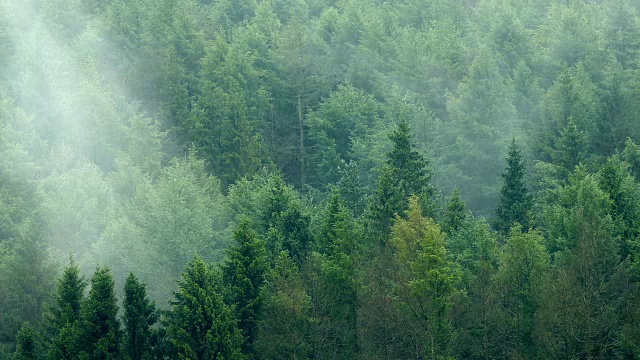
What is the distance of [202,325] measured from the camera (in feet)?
132

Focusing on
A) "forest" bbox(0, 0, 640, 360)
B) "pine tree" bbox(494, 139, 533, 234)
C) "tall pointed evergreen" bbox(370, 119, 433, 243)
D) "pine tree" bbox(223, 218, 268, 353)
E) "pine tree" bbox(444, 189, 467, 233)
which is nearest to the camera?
"forest" bbox(0, 0, 640, 360)

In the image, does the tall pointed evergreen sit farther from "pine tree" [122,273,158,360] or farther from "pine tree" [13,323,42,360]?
"pine tree" [13,323,42,360]

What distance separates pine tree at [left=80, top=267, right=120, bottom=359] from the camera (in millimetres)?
39562

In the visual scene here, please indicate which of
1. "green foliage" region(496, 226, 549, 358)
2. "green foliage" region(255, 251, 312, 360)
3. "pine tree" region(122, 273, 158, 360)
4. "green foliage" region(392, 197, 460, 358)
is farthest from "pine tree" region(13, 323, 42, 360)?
"green foliage" region(496, 226, 549, 358)

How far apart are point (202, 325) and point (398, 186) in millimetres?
15156

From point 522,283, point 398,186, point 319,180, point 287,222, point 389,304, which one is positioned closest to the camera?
point 389,304

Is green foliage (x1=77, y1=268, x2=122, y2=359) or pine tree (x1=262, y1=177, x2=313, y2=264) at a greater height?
pine tree (x1=262, y1=177, x2=313, y2=264)

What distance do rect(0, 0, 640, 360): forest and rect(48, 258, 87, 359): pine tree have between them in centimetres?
10

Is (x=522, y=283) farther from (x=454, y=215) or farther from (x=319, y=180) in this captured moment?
(x=319, y=180)

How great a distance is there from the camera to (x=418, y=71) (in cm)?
7419

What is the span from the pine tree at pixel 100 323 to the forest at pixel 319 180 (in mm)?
98

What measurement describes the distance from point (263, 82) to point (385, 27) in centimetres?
1354

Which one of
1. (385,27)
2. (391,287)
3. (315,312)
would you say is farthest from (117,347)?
(385,27)

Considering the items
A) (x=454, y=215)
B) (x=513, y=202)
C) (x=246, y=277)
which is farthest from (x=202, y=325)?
(x=513, y=202)
